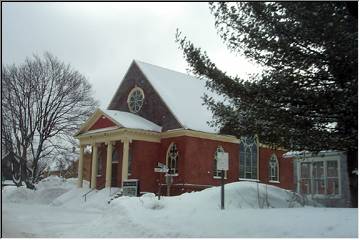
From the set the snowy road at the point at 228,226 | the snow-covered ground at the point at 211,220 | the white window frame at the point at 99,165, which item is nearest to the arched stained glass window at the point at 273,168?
the white window frame at the point at 99,165

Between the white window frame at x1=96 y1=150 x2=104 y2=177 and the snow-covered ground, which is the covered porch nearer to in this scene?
the white window frame at x1=96 y1=150 x2=104 y2=177

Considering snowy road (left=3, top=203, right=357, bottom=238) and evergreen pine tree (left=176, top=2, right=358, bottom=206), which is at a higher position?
evergreen pine tree (left=176, top=2, right=358, bottom=206)

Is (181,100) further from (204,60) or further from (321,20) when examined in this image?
(321,20)

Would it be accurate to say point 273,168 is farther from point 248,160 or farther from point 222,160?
point 222,160

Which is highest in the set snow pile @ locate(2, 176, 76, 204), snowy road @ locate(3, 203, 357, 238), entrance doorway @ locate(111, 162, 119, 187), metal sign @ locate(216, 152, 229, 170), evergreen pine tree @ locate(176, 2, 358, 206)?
evergreen pine tree @ locate(176, 2, 358, 206)

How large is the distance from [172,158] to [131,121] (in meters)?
2.54

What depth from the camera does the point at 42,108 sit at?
26.6m

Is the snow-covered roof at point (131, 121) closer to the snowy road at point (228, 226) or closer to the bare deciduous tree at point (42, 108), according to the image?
the bare deciduous tree at point (42, 108)

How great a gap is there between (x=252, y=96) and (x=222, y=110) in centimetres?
103

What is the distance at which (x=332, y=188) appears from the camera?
15.0 metres

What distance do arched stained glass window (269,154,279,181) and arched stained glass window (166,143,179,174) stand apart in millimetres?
6592

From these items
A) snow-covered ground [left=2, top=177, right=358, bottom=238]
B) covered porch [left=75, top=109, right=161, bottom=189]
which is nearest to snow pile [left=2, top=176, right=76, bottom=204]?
covered porch [left=75, top=109, right=161, bottom=189]

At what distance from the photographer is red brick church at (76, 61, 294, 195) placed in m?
21.9

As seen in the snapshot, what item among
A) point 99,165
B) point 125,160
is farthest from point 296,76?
point 99,165
